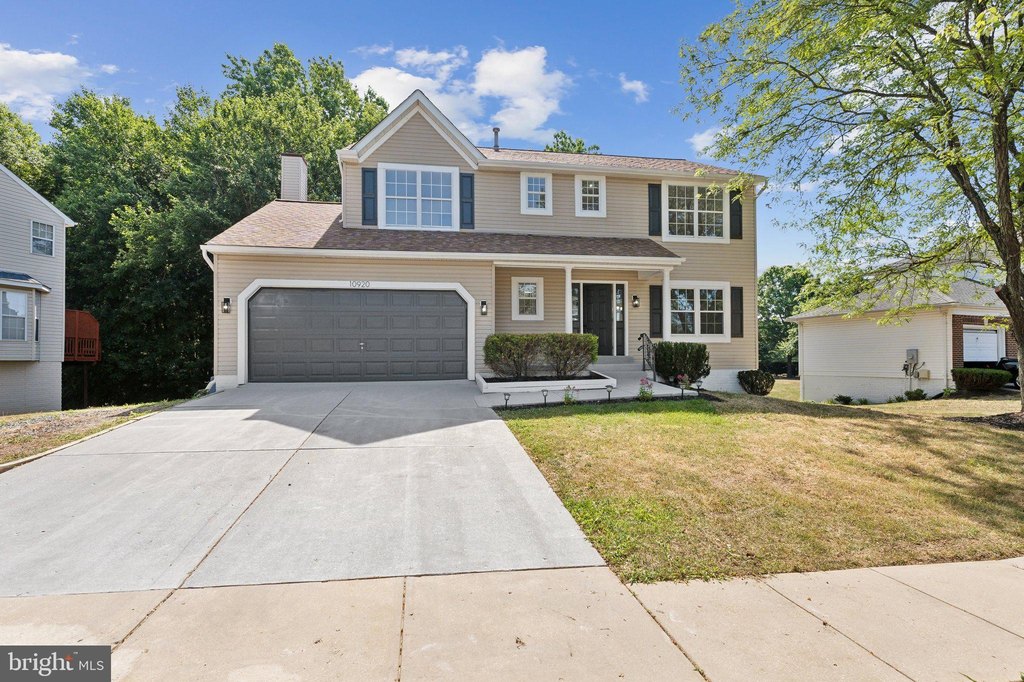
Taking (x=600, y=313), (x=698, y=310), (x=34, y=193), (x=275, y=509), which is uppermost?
(x=34, y=193)

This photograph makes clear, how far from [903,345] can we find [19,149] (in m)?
41.5

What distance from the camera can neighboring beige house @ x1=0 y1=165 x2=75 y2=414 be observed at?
15.7 m

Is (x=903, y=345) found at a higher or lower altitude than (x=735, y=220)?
lower

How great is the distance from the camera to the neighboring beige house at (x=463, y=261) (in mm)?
11734

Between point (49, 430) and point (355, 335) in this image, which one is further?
point (355, 335)

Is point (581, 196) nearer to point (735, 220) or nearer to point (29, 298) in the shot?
point (735, 220)

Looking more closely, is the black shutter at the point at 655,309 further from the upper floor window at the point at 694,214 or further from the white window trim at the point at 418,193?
the white window trim at the point at 418,193

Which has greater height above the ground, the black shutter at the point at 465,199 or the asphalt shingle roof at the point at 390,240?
the black shutter at the point at 465,199

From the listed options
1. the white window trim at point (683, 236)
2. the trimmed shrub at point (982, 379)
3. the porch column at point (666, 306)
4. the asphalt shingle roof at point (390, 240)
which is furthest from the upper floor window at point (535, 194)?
the trimmed shrub at point (982, 379)

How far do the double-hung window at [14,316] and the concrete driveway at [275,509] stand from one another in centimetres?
1359

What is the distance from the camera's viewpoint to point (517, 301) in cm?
1373

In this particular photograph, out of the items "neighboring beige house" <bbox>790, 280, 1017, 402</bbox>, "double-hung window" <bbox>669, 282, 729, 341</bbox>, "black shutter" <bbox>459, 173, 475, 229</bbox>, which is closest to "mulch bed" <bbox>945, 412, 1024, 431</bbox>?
"neighboring beige house" <bbox>790, 280, 1017, 402</bbox>

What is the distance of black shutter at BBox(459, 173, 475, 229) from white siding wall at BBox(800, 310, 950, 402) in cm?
1487

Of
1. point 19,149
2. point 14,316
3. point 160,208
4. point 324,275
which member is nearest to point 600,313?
point 324,275
